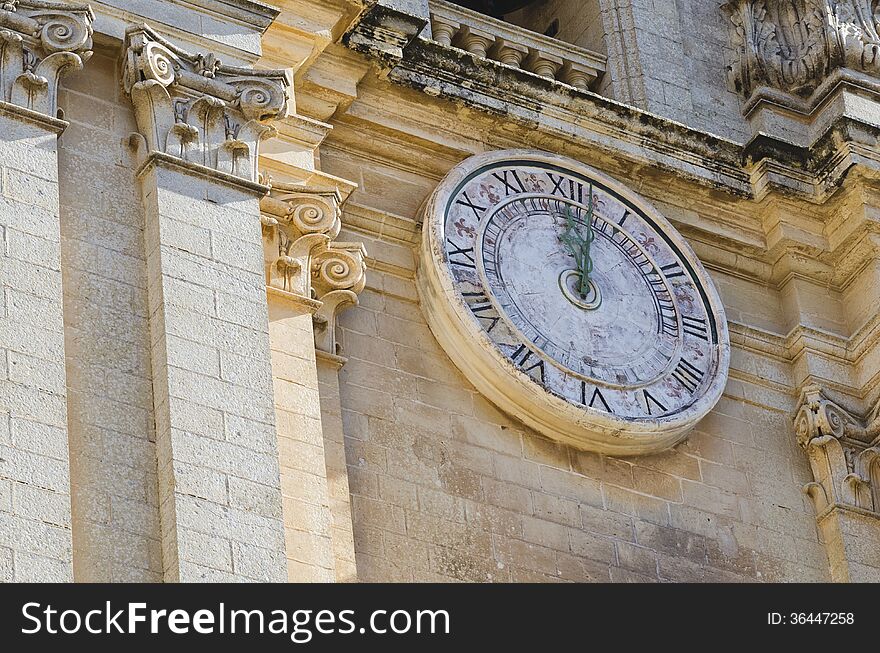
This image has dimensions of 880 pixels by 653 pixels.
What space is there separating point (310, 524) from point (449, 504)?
1.09 metres

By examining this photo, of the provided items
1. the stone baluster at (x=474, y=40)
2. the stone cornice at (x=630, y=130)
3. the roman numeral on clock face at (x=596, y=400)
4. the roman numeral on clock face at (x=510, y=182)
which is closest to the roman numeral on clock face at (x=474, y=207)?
the roman numeral on clock face at (x=510, y=182)

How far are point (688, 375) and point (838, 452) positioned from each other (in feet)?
3.01

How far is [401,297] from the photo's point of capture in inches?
499

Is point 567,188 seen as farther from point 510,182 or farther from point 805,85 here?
point 805,85

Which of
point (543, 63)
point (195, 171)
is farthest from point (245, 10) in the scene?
point (543, 63)

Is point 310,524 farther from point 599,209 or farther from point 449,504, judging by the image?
point 599,209

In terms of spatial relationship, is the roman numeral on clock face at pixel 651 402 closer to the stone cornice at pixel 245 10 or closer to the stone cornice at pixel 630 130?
the stone cornice at pixel 630 130

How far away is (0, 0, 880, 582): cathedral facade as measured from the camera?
33.5 ft

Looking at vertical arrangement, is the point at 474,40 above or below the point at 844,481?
above

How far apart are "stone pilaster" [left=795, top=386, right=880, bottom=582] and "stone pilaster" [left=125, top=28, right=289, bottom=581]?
3492mm

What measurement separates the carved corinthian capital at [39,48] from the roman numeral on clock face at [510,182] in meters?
2.83

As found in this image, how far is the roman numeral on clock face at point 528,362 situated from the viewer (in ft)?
41.0

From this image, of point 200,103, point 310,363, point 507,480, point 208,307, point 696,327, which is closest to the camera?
point 208,307

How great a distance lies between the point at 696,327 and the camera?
1335 centimetres
